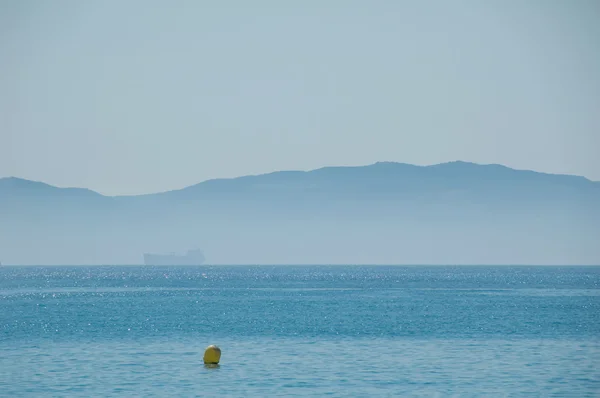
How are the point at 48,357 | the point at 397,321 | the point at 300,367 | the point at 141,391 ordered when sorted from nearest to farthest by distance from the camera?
the point at 141,391 → the point at 300,367 → the point at 48,357 → the point at 397,321

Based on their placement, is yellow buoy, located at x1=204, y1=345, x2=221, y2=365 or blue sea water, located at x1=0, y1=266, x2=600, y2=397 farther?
yellow buoy, located at x1=204, y1=345, x2=221, y2=365

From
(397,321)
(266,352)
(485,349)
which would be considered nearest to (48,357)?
(266,352)

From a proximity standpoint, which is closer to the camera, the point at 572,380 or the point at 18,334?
the point at 572,380

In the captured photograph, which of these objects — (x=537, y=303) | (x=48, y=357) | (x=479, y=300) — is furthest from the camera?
(x=479, y=300)

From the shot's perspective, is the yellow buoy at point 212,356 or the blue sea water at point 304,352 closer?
the blue sea water at point 304,352

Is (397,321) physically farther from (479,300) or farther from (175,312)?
(479,300)

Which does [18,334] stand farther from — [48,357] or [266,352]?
[266,352]

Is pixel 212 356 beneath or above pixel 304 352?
above

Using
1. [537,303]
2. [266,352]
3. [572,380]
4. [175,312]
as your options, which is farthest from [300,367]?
[537,303]

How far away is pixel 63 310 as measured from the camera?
97.8 m

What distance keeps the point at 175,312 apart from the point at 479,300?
137 ft

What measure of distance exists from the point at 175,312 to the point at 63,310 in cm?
1236

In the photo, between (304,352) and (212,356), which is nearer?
(212,356)

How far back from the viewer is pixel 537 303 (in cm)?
10969
